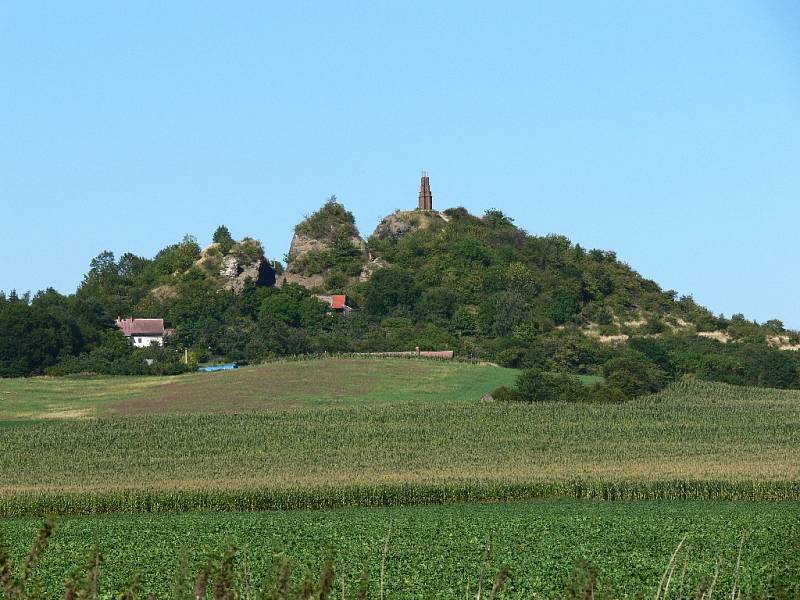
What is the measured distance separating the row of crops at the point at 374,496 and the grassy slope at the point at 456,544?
3.97m

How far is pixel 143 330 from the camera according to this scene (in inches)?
5037

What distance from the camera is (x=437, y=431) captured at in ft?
228

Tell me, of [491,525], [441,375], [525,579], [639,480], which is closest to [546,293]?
[441,375]

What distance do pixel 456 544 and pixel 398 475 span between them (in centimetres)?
2243

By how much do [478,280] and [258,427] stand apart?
6891 centimetres

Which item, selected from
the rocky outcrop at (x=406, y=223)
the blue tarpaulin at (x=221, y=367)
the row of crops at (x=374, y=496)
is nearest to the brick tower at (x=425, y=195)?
the rocky outcrop at (x=406, y=223)

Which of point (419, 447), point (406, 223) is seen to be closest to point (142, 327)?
point (406, 223)

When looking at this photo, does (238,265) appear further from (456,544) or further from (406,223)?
(456,544)

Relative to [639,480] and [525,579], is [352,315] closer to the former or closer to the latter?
[639,480]

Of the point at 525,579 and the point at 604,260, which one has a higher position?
the point at 604,260

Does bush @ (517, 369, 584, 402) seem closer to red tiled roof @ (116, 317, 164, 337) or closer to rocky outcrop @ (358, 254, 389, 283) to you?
red tiled roof @ (116, 317, 164, 337)

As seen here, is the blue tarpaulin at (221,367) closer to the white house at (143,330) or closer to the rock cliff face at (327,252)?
the white house at (143,330)

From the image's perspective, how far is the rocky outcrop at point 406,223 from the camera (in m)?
160

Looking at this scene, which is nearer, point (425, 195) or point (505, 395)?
point (505, 395)
